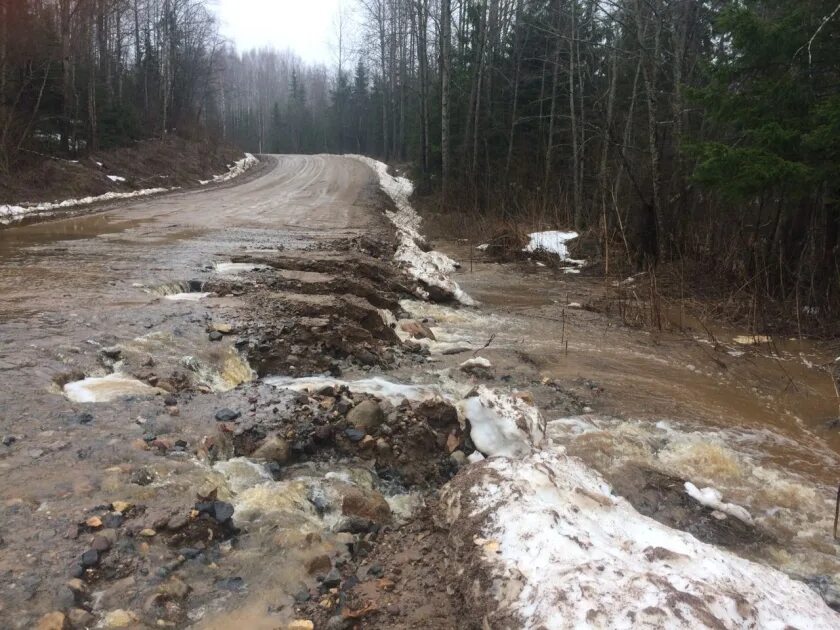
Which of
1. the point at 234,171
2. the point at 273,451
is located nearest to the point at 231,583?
the point at 273,451

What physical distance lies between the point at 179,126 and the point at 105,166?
597 inches

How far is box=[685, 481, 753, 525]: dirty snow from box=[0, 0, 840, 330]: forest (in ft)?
12.3

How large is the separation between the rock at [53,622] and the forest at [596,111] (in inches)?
245

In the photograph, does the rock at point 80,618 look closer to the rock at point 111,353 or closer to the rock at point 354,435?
the rock at point 354,435

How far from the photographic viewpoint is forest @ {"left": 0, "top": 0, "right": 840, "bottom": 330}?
7391mm

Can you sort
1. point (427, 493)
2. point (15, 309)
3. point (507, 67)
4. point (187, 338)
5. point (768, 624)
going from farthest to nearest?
point (507, 67) → point (15, 309) → point (187, 338) → point (427, 493) → point (768, 624)

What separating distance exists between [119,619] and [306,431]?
179cm

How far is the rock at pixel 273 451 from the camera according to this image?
367 cm

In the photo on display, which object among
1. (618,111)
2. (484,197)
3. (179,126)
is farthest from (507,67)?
(179,126)

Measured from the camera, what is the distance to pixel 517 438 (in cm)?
403

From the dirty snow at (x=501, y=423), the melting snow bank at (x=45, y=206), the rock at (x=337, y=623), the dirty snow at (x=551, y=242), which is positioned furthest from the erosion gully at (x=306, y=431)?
the melting snow bank at (x=45, y=206)

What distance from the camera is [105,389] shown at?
4164 mm

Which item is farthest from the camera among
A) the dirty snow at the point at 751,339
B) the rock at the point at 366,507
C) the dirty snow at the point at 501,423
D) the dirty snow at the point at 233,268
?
the dirty snow at the point at 233,268

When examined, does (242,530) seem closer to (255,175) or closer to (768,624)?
(768,624)
